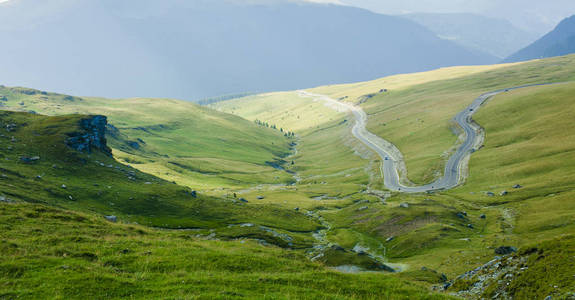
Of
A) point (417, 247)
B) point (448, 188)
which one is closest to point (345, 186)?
point (448, 188)

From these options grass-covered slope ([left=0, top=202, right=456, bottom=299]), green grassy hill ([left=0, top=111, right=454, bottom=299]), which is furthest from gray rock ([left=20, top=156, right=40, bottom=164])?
grass-covered slope ([left=0, top=202, right=456, bottom=299])

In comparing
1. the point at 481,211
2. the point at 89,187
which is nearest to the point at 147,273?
the point at 89,187

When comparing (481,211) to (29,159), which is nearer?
(29,159)

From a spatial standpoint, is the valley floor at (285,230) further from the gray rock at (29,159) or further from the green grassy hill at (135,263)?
the gray rock at (29,159)

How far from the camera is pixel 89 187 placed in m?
92.4

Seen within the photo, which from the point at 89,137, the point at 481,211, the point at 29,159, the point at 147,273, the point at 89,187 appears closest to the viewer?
the point at 147,273

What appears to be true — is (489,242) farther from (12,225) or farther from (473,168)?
(473,168)

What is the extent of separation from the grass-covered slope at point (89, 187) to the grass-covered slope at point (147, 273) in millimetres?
40137

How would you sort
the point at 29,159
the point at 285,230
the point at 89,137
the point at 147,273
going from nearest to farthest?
the point at 147,273 < the point at 29,159 < the point at 285,230 < the point at 89,137

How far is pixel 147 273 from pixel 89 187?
77.2 meters

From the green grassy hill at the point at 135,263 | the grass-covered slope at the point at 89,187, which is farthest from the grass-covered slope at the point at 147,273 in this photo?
the grass-covered slope at the point at 89,187

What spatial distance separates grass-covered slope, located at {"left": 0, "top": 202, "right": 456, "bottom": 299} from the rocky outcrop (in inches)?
3305

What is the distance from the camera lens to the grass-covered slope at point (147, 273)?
23031 millimetres

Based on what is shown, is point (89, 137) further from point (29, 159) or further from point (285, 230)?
point (285, 230)
